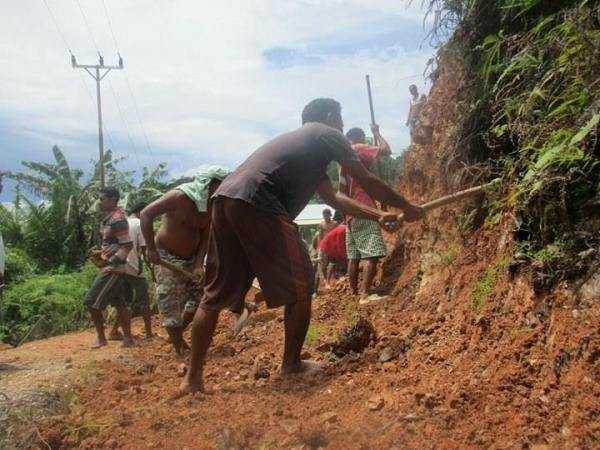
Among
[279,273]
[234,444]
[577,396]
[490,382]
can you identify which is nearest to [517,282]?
[490,382]

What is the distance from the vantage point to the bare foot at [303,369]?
3.89 m

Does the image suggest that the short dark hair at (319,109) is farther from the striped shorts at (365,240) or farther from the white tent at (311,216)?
the white tent at (311,216)

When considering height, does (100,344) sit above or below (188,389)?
below

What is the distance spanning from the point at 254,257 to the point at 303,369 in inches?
31.8

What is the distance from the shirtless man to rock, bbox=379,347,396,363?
174 cm

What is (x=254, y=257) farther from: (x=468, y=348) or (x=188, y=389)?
(x=468, y=348)

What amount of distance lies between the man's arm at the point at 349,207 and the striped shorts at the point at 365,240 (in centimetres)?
207

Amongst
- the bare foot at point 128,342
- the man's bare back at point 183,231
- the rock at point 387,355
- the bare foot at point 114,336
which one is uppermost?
the man's bare back at point 183,231

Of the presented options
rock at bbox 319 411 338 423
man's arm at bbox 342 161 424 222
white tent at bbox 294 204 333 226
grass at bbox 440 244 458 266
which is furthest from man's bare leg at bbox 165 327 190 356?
white tent at bbox 294 204 333 226

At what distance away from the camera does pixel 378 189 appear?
3.87 metres

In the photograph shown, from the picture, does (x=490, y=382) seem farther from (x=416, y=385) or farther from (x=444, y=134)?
(x=444, y=134)

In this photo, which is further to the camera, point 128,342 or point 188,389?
point 128,342

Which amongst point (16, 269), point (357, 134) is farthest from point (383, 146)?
point (16, 269)

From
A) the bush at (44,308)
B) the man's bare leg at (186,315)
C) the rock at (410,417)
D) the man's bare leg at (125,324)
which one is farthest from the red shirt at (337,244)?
the rock at (410,417)
